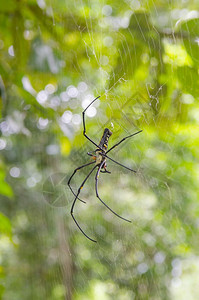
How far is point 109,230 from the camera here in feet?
3.19

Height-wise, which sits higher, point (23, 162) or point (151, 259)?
point (23, 162)

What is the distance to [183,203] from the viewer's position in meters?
0.97

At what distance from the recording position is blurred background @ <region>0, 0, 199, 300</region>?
0.51 metres

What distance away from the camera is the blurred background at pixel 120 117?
1.68 feet

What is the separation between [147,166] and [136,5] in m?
0.36

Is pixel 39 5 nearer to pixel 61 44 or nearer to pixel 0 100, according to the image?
pixel 61 44

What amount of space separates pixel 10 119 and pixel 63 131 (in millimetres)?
214

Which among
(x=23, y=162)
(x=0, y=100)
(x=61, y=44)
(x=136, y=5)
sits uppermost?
(x=23, y=162)

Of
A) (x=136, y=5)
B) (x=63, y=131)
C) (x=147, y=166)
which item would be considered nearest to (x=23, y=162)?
(x=63, y=131)

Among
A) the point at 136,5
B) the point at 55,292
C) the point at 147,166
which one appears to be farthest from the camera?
the point at 55,292

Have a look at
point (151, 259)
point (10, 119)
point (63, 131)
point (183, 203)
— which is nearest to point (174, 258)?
point (151, 259)

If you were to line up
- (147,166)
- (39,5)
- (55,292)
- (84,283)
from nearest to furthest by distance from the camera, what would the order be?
(147,166)
(39,5)
(84,283)
(55,292)

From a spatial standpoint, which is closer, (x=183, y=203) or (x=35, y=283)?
(x=183, y=203)

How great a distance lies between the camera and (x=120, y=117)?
1.87ft
